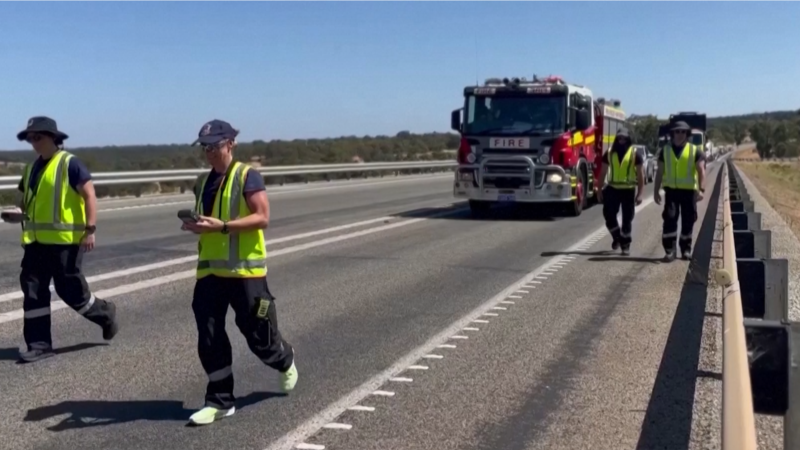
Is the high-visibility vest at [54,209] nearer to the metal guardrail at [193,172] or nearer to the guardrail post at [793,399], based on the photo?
the guardrail post at [793,399]

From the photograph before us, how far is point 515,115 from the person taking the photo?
21234 millimetres

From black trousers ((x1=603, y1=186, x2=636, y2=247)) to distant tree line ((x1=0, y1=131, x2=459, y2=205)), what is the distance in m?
5.33

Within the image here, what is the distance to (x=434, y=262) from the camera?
44.5ft

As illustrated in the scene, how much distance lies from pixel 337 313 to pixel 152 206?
15.6m

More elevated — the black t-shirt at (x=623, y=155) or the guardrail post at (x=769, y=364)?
the black t-shirt at (x=623, y=155)

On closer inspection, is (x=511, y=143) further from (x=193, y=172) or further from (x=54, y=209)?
(x=54, y=209)

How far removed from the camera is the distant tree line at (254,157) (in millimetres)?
32406

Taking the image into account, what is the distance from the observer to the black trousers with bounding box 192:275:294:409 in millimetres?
6047

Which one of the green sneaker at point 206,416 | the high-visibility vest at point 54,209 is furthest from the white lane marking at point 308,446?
the high-visibility vest at point 54,209

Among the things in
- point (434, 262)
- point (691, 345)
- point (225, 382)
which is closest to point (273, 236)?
point (434, 262)

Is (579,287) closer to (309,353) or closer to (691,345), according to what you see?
(691,345)

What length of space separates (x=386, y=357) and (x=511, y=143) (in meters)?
13.6

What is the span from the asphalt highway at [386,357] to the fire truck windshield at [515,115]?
615cm

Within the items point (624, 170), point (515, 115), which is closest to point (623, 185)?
point (624, 170)
